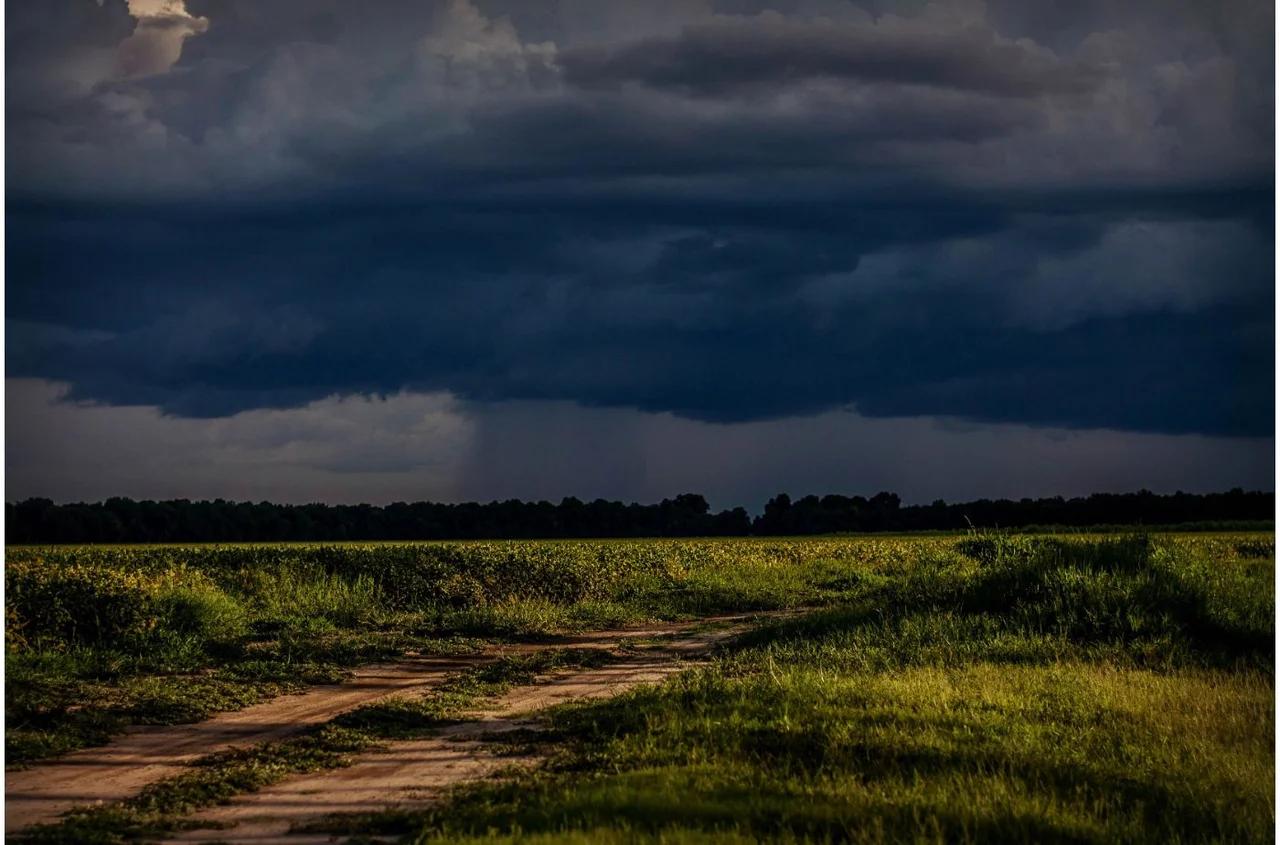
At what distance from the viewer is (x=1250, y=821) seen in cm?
776

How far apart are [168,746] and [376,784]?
2732mm

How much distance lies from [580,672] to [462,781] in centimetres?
635

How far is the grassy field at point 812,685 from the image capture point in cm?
750

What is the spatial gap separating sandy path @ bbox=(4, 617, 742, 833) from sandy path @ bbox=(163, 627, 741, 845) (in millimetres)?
1217

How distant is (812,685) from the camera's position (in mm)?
11609

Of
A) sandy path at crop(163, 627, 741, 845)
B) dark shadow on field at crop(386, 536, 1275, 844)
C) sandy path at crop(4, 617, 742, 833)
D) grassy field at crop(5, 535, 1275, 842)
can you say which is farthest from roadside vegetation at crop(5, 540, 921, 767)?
dark shadow on field at crop(386, 536, 1275, 844)

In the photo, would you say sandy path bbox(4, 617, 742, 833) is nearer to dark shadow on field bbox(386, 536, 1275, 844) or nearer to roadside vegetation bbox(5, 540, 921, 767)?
roadside vegetation bbox(5, 540, 921, 767)

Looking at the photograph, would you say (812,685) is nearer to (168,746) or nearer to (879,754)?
(879,754)

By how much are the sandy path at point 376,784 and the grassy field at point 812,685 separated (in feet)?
1.50

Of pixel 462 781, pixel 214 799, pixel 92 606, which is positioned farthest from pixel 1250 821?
pixel 92 606

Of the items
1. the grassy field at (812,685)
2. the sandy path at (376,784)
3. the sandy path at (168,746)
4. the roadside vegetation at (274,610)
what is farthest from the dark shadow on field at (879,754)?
the roadside vegetation at (274,610)

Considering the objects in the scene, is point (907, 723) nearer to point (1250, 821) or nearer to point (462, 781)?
point (1250, 821)

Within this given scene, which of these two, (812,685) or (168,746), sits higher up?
(812,685)

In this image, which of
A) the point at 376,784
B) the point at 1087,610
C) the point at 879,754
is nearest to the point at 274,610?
the point at 376,784
